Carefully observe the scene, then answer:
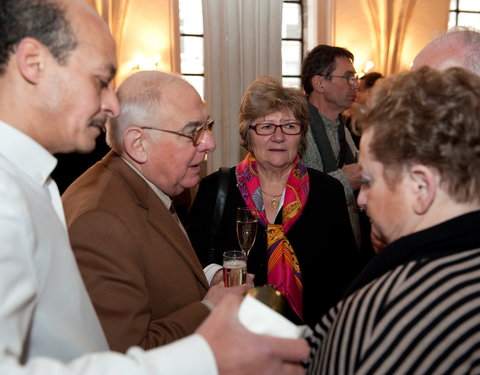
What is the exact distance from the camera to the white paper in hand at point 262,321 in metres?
0.97

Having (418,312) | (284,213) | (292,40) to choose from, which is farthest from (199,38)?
(418,312)

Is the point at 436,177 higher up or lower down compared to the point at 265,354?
higher up

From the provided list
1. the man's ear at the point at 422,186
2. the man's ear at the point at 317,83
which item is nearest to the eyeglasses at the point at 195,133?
the man's ear at the point at 422,186

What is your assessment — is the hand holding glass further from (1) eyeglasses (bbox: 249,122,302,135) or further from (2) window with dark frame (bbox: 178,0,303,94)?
(2) window with dark frame (bbox: 178,0,303,94)

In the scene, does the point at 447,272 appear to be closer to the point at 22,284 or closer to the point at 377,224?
the point at 377,224

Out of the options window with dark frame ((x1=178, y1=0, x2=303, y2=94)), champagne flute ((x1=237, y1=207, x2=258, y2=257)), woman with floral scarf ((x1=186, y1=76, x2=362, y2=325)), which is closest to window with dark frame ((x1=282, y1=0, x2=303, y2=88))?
Answer: window with dark frame ((x1=178, y1=0, x2=303, y2=94))

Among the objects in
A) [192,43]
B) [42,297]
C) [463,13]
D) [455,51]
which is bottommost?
[42,297]

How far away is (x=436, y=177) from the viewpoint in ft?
3.99

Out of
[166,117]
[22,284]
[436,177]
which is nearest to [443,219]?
[436,177]

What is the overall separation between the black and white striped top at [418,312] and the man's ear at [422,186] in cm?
9

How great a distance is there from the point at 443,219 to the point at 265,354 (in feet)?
1.97

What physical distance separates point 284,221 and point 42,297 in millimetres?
2055

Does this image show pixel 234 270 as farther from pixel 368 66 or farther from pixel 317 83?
pixel 368 66

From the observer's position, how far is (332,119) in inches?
156
